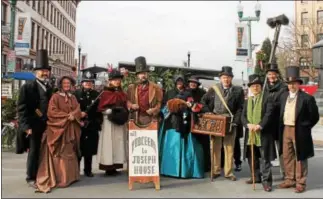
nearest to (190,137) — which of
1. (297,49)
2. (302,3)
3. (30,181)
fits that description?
(30,181)

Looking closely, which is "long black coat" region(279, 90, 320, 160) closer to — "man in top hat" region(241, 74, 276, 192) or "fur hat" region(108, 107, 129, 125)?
"man in top hat" region(241, 74, 276, 192)

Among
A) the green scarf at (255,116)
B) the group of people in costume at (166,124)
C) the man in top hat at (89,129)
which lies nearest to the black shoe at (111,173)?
the group of people in costume at (166,124)

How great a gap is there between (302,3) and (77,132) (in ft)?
207

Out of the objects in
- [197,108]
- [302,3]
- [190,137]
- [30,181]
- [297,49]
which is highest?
[302,3]

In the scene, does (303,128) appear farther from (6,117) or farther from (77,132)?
(6,117)

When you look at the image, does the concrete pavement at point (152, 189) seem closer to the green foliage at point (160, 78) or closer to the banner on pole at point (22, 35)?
the green foliage at point (160, 78)

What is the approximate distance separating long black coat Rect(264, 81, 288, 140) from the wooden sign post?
2.66 feet

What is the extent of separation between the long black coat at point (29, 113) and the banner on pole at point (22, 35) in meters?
10.1

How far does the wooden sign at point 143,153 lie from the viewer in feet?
22.7

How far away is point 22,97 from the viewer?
22.0 ft

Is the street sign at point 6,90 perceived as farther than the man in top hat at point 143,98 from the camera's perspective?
Yes

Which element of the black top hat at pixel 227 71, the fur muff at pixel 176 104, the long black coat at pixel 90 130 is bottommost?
the long black coat at pixel 90 130

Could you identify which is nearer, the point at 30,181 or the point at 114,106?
the point at 30,181

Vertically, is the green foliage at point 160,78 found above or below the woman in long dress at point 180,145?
above
